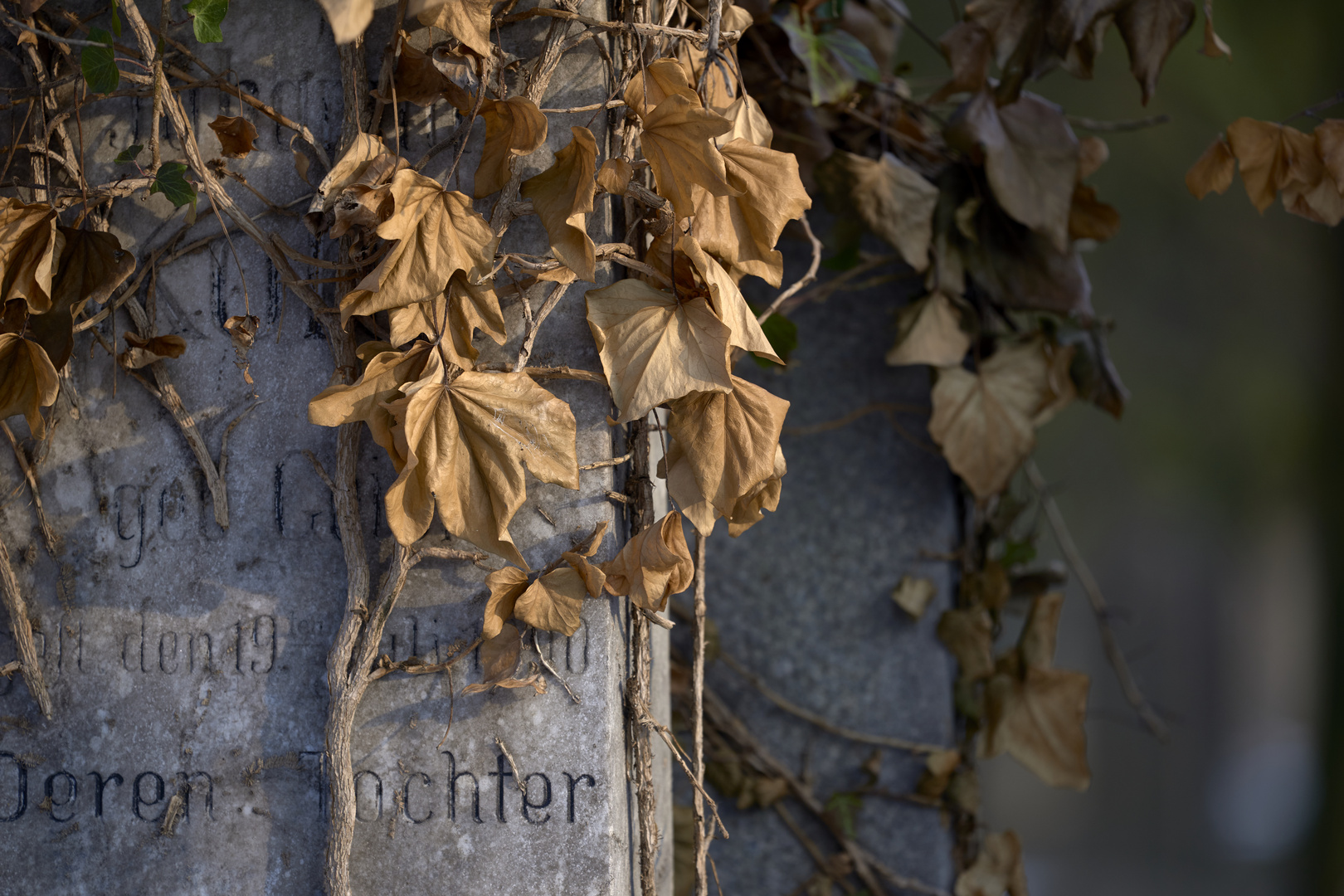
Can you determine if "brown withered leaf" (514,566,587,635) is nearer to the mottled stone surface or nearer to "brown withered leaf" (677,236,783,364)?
"brown withered leaf" (677,236,783,364)

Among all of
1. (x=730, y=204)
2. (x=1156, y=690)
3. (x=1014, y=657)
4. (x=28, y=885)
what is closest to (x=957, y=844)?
(x=1014, y=657)

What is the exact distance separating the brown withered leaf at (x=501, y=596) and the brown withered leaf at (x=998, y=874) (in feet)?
2.31

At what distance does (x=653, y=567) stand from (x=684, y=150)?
0.30m

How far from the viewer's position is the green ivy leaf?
85 cm

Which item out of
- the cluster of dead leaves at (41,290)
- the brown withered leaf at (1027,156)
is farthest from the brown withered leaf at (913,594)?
the cluster of dead leaves at (41,290)

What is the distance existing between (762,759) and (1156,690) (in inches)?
35.7

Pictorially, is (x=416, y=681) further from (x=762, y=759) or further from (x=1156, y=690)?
(x=1156, y=690)

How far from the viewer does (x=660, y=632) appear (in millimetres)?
811

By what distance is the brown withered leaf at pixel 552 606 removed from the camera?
61 cm

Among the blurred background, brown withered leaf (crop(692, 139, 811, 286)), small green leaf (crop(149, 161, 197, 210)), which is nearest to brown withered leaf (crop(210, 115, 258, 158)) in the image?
small green leaf (crop(149, 161, 197, 210))

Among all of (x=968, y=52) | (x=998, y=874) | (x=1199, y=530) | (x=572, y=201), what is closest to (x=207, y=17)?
(x=572, y=201)

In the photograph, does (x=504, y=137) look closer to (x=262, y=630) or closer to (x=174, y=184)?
(x=174, y=184)

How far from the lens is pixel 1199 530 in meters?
1.50

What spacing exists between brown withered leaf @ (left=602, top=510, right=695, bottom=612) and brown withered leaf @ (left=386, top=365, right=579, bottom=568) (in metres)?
0.07
